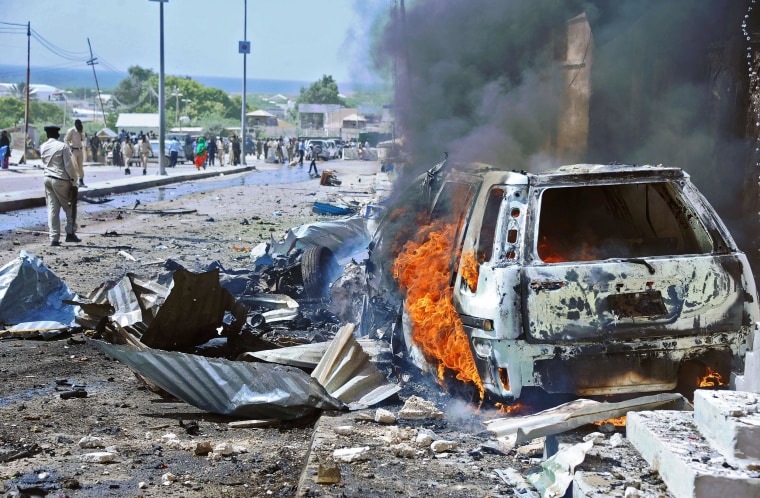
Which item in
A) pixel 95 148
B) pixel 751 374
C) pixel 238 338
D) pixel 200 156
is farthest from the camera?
pixel 95 148

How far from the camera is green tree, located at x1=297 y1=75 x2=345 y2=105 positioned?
114 metres

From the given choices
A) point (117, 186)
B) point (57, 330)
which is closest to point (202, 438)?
point (57, 330)

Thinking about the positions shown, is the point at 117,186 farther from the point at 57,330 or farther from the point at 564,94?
the point at 57,330

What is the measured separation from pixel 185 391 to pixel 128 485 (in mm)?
1284

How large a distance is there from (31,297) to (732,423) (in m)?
6.29

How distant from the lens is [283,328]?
799 cm

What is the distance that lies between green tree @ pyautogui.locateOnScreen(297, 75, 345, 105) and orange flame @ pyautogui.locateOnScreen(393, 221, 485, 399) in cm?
10492

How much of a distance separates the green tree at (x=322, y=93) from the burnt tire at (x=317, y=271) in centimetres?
10167

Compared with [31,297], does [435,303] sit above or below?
above

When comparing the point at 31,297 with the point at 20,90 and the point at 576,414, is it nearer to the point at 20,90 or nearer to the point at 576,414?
the point at 576,414

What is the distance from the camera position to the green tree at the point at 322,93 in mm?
114312

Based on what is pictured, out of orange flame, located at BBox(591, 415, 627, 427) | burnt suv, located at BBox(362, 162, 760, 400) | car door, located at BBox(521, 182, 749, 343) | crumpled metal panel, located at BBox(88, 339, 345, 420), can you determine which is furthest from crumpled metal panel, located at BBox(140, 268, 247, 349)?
orange flame, located at BBox(591, 415, 627, 427)

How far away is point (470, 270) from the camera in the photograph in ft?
16.6

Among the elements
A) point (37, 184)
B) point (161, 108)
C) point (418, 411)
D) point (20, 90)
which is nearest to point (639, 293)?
point (418, 411)
